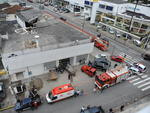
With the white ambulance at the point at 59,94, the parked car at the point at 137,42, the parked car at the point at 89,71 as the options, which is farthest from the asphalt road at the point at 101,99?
the parked car at the point at 137,42

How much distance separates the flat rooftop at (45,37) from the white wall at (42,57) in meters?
1.31

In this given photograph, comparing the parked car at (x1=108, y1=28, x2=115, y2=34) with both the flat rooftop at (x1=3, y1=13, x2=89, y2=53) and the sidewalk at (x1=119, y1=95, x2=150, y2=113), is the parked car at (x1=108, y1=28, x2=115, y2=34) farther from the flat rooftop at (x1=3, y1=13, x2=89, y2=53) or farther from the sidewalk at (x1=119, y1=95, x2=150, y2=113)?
the sidewalk at (x1=119, y1=95, x2=150, y2=113)

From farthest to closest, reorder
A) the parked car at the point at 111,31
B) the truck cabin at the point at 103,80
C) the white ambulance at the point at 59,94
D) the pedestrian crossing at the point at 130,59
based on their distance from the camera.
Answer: the parked car at the point at 111,31
the pedestrian crossing at the point at 130,59
the truck cabin at the point at 103,80
the white ambulance at the point at 59,94

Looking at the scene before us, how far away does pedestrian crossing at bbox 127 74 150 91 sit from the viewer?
2693cm

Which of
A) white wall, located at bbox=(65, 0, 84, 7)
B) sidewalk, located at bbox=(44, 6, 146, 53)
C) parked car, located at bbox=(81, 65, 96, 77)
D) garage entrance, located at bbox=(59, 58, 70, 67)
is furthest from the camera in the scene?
white wall, located at bbox=(65, 0, 84, 7)

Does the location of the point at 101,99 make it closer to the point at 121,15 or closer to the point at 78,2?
the point at 121,15

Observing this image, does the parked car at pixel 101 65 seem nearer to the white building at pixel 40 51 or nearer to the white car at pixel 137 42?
the white building at pixel 40 51

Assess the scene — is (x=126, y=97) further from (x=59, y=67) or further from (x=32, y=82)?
(x=32, y=82)

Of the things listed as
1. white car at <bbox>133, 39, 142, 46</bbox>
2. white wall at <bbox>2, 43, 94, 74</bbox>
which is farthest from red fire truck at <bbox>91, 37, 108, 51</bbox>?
white car at <bbox>133, 39, 142, 46</bbox>

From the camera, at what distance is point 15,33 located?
106 ft

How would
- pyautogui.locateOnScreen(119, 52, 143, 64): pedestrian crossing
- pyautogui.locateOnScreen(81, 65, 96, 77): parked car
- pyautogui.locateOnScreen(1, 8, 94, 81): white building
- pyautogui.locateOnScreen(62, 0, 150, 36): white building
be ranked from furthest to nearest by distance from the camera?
pyautogui.locateOnScreen(62, 0, 150, 36): white building < pyautogui.locateOnScreen(119, 52, 143, 64): pedestrian crossing < pyautogui.locateOnScreen(81, 65, 96, 77): parked car < pyautogui.locateOnScreen(1, 8, 94, 81): white building

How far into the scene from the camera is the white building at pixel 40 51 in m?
24.4

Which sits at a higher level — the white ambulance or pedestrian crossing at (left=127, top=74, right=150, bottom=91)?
the white ambulance

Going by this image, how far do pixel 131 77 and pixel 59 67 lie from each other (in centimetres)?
1663
